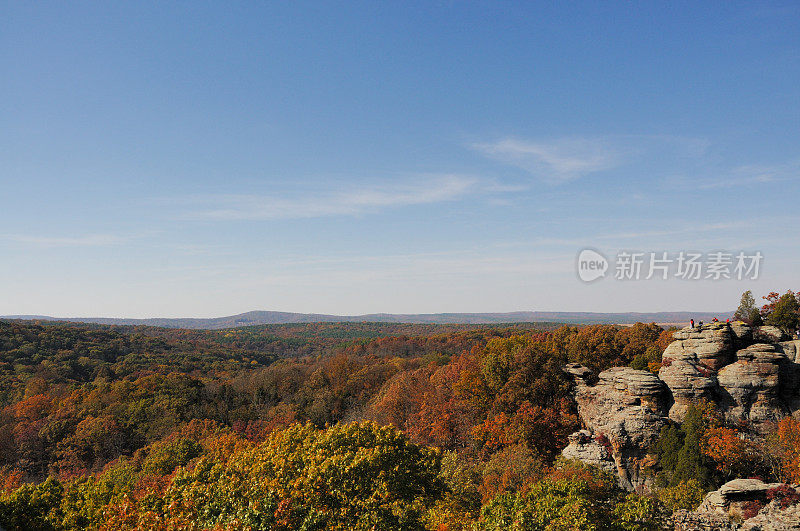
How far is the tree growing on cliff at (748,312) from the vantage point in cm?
4216

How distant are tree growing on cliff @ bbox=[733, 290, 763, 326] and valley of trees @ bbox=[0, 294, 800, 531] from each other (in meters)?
0.45

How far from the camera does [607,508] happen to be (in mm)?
19875

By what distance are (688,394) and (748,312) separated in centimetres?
1703

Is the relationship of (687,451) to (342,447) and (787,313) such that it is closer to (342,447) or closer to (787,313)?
(787,313)

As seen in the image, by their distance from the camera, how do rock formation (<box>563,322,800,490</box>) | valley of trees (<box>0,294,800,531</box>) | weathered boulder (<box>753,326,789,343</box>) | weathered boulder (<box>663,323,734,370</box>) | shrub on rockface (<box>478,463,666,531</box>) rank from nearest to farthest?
valley of trees (<box>0,294,800,531</box>), shrub on rockface (<box>478,463,666,531</box>), rock formation (<box>563,322,800,490</box>), weathered boulder (<box>663,323,734,370</box>), weathered boulder (<box>753,326,789,343</box>)

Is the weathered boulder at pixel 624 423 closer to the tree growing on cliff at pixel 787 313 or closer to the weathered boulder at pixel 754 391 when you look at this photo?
the weathered boulder at pixel 754 391

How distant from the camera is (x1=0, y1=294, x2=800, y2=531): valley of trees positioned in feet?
52.4

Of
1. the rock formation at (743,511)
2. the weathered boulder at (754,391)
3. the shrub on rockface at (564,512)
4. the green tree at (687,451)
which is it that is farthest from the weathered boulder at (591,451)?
the shrub on rockface at (564,512)

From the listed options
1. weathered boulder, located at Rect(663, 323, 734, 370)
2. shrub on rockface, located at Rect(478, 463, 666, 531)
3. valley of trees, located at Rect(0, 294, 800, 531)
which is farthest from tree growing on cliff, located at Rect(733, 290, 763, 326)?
shrub on rockface, located at Rect(478, 463, 666, 531)

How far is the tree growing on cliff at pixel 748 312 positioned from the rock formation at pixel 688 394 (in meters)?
5.37

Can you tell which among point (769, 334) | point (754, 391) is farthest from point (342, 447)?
point (769, 334)

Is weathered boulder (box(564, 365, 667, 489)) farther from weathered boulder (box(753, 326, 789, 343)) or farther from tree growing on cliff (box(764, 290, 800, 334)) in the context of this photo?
tree growing on cliff (box(764, 290, 800, 334))

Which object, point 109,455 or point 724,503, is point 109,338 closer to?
point 109,455

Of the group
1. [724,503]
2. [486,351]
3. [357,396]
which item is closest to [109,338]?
[357,396]
